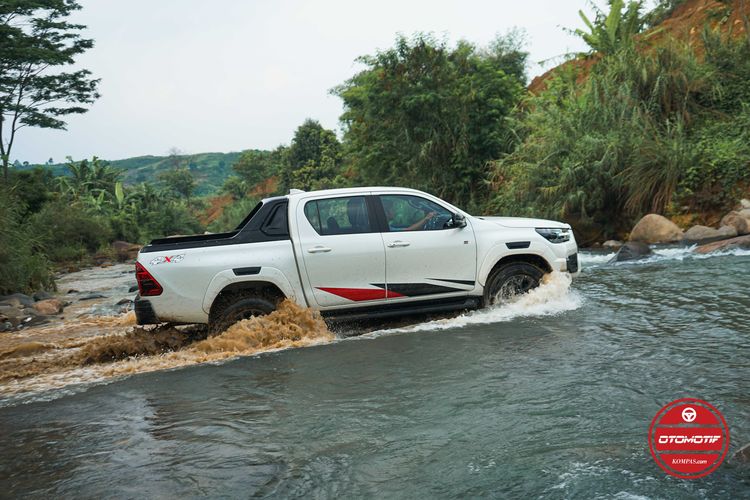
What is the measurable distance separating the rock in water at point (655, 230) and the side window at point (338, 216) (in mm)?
10845

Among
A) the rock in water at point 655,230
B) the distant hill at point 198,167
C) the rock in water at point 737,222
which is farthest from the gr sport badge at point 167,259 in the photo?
the distant hill at point 198,167

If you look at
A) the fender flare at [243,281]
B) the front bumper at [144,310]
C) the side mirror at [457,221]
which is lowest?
the front bumper at [144,310]

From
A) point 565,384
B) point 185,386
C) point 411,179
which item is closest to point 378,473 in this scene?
point 565,384

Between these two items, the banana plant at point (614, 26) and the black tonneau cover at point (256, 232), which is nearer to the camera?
the black tonneau cover at point (256, 232)

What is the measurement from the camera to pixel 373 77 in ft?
98.4

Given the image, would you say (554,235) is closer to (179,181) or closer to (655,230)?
(655,230)

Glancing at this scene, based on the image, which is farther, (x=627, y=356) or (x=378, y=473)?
(x=627, y=356)

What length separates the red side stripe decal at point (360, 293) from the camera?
7.73 m

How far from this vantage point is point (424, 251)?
794cm

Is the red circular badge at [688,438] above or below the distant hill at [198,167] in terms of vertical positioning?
below

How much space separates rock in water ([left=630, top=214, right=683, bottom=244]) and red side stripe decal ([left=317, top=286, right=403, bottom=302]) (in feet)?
35.4

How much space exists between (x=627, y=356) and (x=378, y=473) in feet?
10.5

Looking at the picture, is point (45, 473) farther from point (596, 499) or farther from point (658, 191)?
point (658, 191)

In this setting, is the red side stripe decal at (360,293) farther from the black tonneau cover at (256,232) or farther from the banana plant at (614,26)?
the banana plant at (614,26)
